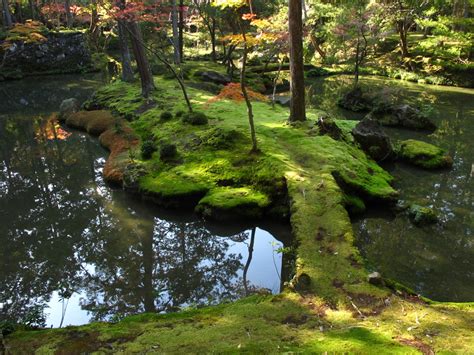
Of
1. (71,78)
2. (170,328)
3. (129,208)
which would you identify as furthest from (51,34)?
(170,328)

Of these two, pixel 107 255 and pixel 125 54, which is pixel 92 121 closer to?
pixel 125 54

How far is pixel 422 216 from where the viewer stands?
12320 millimetres

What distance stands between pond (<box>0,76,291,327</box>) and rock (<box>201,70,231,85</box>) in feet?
55.2

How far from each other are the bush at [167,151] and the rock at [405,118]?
38.9 feet

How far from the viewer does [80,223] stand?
532 inches

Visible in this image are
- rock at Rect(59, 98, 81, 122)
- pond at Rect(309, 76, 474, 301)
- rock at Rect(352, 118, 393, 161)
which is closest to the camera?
pond at Rect(309, 76, 474, 301)

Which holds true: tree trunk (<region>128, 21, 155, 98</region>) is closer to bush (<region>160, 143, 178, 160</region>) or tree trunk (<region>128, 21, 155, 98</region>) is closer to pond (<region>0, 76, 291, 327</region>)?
pond (<region>0, 76, 291, 327</region>)

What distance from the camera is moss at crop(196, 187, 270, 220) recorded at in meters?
12.6

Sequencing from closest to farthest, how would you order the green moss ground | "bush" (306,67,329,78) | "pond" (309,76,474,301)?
the green moss ground
"pond" (309,76,474,301)
"bush" (306,67,329,78)

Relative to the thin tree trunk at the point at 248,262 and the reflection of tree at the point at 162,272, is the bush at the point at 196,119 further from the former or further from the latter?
the thin tree trunk at the point at 248,262

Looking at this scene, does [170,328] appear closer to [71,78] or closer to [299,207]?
[299,207]

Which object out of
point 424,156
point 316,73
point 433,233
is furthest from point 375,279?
point 316,73

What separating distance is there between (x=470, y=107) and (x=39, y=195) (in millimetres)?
25595

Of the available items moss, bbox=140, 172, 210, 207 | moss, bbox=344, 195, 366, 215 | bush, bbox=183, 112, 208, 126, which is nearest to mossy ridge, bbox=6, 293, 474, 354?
moss, bbox=344, 195, 366, 215
